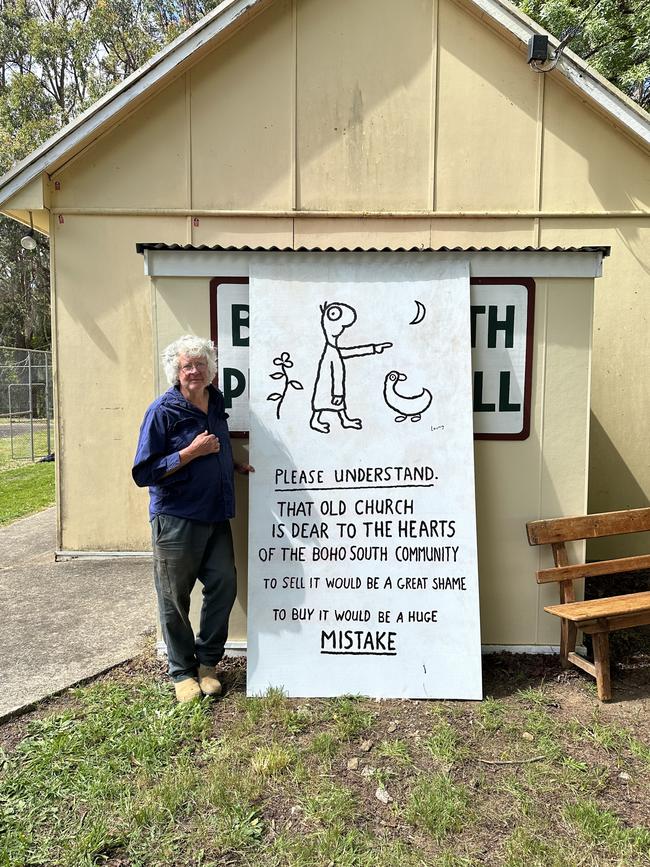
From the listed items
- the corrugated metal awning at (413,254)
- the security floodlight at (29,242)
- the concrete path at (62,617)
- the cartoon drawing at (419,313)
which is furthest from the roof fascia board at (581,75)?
the concrete path at (62,617)

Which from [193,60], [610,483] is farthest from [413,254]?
[610,483]

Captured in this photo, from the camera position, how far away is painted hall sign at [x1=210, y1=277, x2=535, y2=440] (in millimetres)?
3752

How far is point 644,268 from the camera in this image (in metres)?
5.89

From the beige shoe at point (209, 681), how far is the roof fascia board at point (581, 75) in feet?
18.7

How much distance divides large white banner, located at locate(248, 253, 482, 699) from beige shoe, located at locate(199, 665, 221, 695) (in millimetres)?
232

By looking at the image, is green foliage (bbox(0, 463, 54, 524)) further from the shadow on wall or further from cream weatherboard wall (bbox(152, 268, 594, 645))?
the shadow on wall

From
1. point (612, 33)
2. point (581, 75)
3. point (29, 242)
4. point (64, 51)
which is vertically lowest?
point (29, 242)

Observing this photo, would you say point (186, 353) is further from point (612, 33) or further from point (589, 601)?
point (612, 33)

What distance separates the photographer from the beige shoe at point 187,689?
3389 millimetres

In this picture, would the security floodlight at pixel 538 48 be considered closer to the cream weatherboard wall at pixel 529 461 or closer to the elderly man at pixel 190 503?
the cream weatherboard wall at pixel 529 461

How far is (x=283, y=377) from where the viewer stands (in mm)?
3717

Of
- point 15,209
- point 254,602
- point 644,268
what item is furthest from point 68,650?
point 644,268

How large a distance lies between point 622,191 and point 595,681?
4534 millimetres

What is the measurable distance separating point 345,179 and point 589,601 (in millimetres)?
→ 4321
